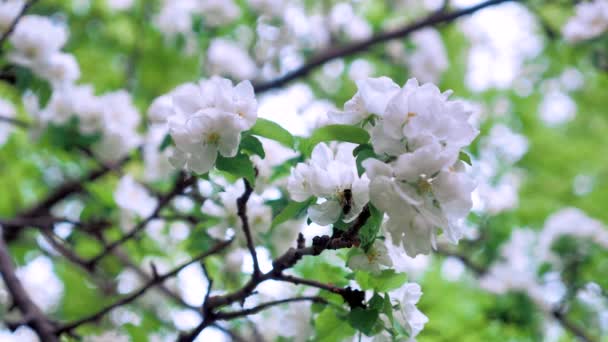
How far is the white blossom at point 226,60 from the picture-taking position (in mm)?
3613

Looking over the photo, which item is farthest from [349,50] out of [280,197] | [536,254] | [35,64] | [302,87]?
[280,197]

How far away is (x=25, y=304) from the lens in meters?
2.11

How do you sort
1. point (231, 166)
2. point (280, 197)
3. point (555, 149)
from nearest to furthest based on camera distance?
point (231, 166)
point (280, 197)
point (555, 149)

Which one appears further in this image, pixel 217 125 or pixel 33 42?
pixel 33 42

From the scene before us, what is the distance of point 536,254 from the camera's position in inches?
150

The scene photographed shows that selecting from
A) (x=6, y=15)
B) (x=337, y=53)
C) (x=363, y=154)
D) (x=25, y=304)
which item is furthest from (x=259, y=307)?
(x=337, y=53)

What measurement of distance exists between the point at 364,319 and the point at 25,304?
128 centimetres

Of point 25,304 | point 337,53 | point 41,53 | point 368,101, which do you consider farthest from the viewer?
point 337,53

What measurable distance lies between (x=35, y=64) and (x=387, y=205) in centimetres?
181

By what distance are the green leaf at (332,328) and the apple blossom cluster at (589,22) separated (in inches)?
111

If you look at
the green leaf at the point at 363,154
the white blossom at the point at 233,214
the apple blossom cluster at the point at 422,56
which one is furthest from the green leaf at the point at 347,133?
the apple blossom cluster at the point at 422,56

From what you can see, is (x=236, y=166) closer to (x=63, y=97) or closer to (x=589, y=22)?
(x=63, y=97)

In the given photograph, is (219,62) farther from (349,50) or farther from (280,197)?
(280,197)

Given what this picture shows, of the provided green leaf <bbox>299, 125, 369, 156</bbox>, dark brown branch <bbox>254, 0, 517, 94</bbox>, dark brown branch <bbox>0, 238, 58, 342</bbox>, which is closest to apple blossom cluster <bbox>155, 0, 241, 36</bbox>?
dark brown branch <bbox>254, 0, 517, 94</bbox>
